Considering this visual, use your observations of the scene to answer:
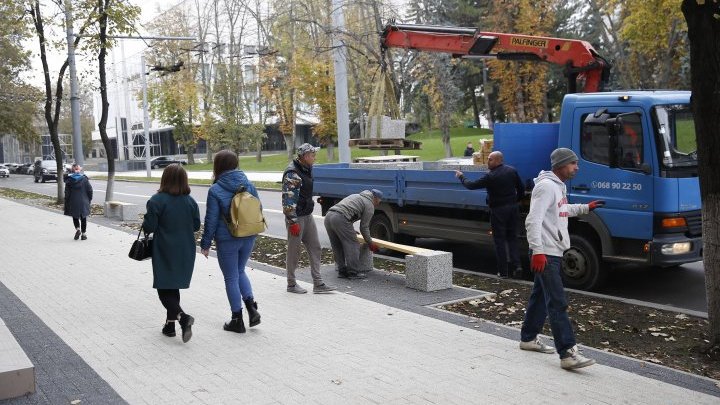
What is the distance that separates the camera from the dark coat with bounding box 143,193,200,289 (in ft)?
20.4

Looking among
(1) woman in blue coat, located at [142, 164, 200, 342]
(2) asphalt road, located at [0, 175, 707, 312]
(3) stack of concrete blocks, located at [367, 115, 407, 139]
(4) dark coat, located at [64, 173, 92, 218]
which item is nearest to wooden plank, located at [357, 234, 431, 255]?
(2) asphalt road, located at [0, 175, 707, 312]

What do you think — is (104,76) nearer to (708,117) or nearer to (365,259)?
(365,259)

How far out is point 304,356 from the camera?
6000 mm

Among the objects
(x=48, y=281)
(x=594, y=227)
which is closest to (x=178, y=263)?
(x=48, y=281)

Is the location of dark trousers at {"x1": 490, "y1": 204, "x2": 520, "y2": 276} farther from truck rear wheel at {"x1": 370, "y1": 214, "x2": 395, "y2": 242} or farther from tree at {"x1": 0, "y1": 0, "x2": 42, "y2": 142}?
tree at {"x1": 0, "y1": 0, "x2": 42, "y2": 142}

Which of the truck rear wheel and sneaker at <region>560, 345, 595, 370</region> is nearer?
sneaker at <region>560, 345, 595, 370</region>

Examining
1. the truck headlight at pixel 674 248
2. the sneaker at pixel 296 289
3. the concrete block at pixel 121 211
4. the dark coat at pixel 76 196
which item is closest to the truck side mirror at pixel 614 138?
the truck headlight at pixel 674 248

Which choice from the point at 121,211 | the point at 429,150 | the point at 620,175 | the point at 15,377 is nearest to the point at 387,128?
the point at 620,175

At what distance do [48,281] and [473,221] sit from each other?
6177 millimetres

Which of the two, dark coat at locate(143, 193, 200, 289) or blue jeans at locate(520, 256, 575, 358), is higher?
dark coat at locate(143, 193, 200, 289)

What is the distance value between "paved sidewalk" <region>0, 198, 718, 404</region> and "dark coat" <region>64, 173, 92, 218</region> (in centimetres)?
473

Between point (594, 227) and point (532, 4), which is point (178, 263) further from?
point (532, 4)

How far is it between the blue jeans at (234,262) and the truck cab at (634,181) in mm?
4475

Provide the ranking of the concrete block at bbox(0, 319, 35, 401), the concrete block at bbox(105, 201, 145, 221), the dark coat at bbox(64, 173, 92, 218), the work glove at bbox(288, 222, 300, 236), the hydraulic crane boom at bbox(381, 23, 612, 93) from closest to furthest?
1. the concrete block at bbox(0, 319, 35, 401)
2. the work glove at bbox(288, 222, 300, 236)
3. the hydraulic crane boom at bbox(381, 23, 612, 93)
4. the dark coat at bbox(64, 173, 92, 218)
5. the concrete block at bbox(105, 201, 145, 221)
